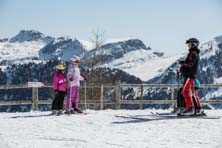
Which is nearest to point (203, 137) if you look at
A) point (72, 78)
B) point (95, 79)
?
point (72, 78)

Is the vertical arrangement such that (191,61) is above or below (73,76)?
above

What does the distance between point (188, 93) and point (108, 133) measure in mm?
3171

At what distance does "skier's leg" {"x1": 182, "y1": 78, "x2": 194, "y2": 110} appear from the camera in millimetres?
11969

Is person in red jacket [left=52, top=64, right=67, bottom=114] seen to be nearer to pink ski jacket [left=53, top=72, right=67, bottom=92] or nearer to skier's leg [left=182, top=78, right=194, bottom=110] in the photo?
pink ski jacket [left=53, top=72, right=67, bottom=92]

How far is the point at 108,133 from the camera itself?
31.4 ft

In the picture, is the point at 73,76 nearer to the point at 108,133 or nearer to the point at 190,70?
the point at 190,70

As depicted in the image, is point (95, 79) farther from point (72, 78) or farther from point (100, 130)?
point (100, 130)

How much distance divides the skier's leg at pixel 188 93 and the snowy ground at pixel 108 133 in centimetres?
55

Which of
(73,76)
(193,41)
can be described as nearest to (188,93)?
(193,41)

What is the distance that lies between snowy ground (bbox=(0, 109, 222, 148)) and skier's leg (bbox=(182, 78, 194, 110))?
1.81 ft

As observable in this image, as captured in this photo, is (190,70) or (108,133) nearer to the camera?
(108,133)

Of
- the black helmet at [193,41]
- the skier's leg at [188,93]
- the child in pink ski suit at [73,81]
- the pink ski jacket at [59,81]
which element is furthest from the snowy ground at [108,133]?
the black helmet at [193,41]

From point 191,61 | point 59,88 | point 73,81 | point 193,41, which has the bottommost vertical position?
point 59,88

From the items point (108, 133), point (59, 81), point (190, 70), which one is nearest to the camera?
point (108, 133)
